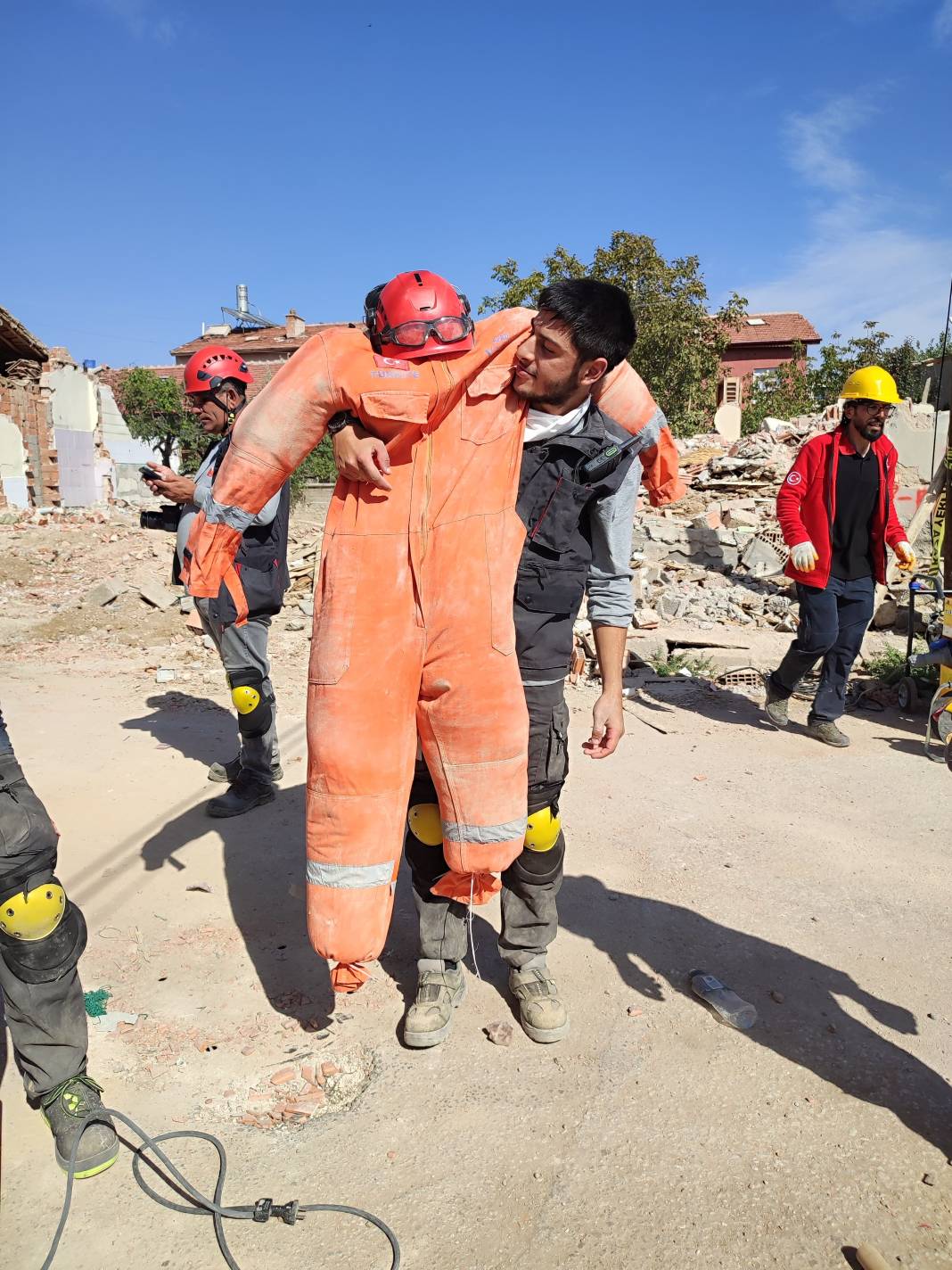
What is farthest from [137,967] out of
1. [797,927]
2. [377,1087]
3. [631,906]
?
[797,927]


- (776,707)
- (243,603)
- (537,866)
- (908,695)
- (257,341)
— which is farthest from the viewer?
(257,341)

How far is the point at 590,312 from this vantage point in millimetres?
2092

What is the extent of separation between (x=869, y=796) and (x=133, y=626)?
8012mm

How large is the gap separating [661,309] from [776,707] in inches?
669

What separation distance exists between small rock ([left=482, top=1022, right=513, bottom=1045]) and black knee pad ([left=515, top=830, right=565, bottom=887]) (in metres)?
0.46

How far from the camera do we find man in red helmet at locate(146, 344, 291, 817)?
4137mm

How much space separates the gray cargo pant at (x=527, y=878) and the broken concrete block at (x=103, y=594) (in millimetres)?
8766

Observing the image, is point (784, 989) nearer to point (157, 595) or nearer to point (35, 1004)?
point (35, 1004)

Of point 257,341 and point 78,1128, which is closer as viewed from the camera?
point 78,1128

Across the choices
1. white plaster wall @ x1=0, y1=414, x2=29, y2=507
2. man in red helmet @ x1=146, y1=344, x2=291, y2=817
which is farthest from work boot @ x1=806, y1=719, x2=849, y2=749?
white plaster wall @ x1=0, y1=414, x2=29, y2=507

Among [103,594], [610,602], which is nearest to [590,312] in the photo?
[610,602]

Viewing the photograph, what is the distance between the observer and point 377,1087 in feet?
7.95

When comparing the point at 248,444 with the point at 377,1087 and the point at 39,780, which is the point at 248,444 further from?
the point at 39,780

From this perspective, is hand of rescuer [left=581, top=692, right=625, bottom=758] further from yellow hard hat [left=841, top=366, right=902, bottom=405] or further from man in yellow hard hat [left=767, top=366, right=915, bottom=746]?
yellow hard hat [left=841, top=366, right=902, bottom=405]
